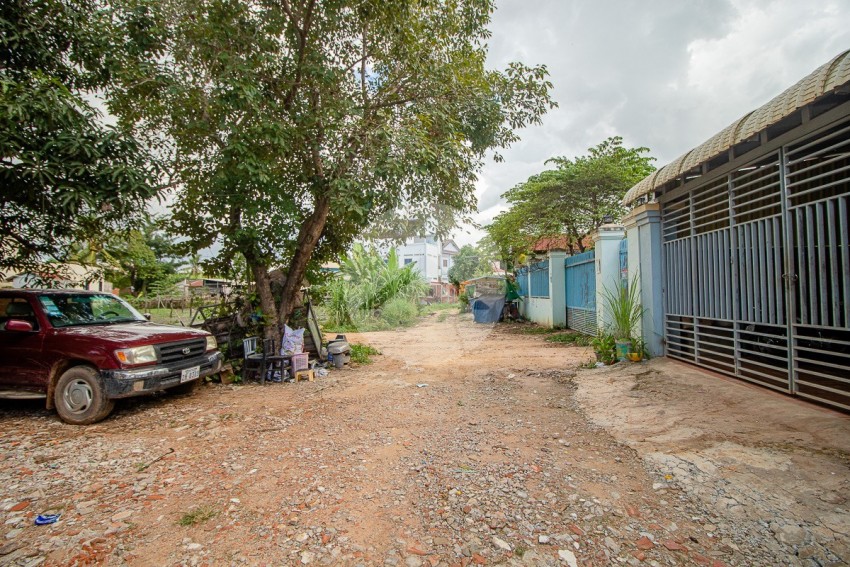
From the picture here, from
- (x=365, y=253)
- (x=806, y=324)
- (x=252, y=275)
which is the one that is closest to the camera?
(x=806, y=324)

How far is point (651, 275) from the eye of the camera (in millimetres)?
6383

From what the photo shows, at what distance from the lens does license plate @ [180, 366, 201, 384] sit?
541 centimetres

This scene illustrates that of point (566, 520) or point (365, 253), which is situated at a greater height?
point (365, 253)

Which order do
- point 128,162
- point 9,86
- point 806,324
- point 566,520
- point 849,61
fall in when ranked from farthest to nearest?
point 128,162 < point 9,86 < point 806,324 < point 849,61 < point 566,520

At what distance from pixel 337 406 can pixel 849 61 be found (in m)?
5.85

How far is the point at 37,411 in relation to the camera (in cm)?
546

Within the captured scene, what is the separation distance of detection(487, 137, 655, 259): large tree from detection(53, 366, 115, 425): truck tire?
1377 centimetres

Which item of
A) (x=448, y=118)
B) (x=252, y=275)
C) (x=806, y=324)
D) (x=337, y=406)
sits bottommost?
(x=337, y=406)

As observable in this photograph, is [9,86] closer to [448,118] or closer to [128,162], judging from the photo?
[128,162]

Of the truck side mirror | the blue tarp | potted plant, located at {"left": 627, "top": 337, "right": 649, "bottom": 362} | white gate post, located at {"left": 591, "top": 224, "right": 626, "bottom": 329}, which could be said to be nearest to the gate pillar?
potted plant, located at {"left": 627, "top": 337, "right": 649, "bottom": 362}

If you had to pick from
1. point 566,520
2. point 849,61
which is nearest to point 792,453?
point 566,520

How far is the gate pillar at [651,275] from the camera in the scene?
6301 mm


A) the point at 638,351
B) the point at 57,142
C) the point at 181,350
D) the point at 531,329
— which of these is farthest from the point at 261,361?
the point at 531,329

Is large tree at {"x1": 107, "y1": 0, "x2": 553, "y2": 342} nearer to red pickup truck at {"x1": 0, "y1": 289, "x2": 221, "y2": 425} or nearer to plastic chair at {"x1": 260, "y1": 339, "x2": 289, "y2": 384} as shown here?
plastic chair at {"x1": 260, "y1": 339, "x2": 289, "y2": 384}
